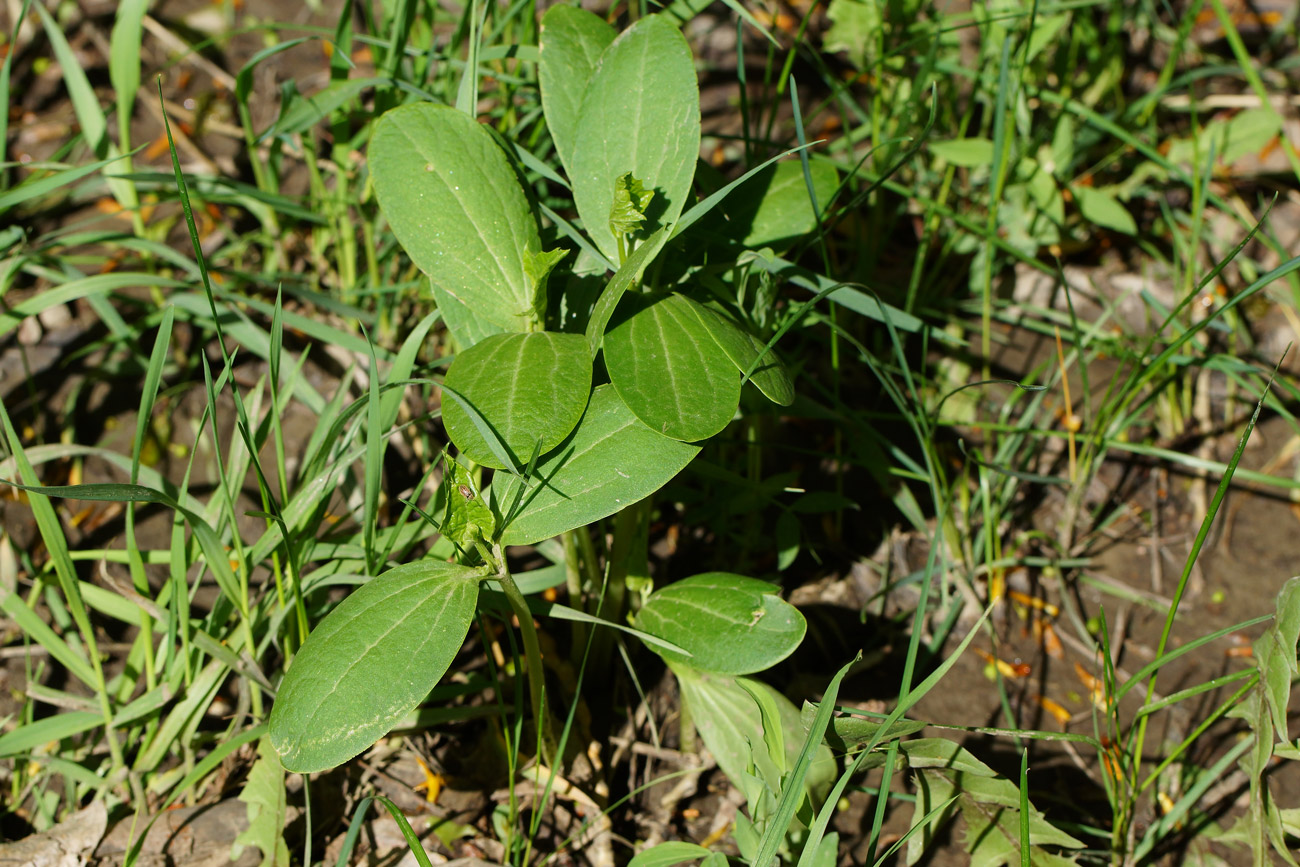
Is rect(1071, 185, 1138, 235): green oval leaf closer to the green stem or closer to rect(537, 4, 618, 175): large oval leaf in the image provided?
rect(537, 4, 618, 175): large oval leaf

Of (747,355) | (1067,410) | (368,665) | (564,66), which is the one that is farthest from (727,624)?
(1067,410)

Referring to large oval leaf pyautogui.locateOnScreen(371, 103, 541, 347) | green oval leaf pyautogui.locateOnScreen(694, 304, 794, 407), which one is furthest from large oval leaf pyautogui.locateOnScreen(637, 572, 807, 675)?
large oval leaf pyautogui.locateOnScreen(371, 103, 541, 347)

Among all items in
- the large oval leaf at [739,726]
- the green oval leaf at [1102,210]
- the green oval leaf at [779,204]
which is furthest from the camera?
the green oval leaf at [1102,210]

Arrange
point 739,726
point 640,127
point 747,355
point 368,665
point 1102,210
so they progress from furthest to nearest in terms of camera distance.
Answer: point 1102,210 → point 739,726 → point 640,127 → point 747,355 → point 368,665

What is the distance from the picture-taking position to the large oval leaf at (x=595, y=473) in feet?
3.80

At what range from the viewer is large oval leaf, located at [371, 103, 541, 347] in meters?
1.29

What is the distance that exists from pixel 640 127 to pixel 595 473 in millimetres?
494

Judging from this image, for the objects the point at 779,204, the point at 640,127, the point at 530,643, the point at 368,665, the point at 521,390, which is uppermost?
the point at 640,127

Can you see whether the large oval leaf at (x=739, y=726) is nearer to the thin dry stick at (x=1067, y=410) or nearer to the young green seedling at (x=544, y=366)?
the young green seedling at (x=544, y=366)

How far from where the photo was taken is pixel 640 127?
131cm

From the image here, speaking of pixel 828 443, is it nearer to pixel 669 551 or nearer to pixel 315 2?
pixel 669 551

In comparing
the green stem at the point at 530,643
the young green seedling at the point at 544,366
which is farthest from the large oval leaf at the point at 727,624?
the green stem at the point at 530,643

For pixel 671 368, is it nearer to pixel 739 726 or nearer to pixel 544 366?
pixel 544 366

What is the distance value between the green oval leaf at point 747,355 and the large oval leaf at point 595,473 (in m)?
0.12
